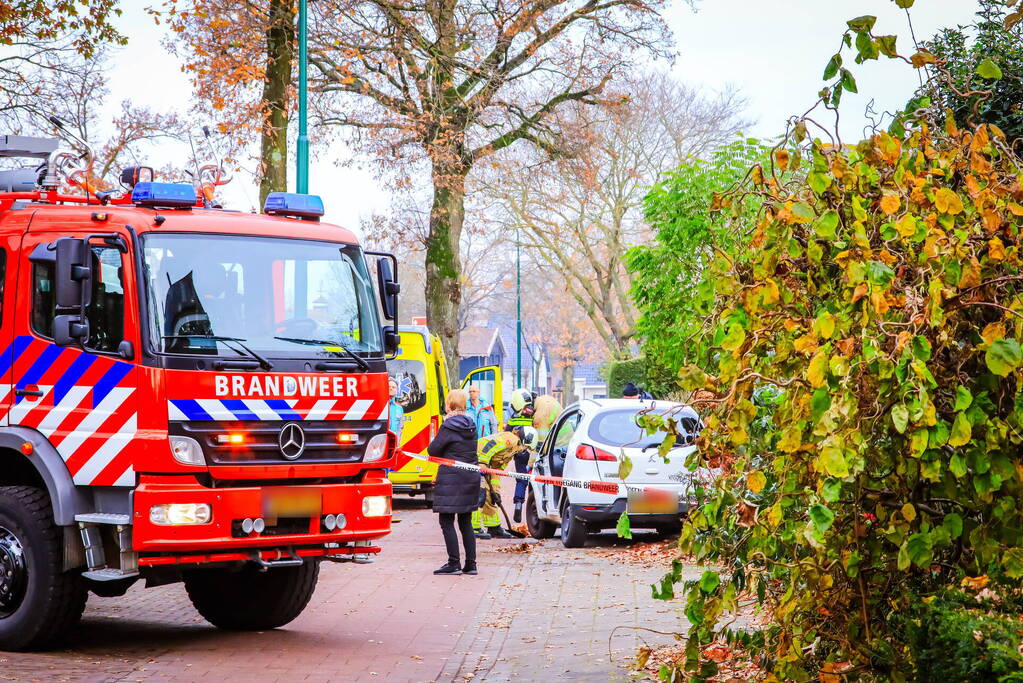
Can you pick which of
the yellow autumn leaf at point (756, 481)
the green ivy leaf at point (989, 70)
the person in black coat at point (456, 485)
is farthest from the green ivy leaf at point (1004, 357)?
the person in black coat at point (456, 485)

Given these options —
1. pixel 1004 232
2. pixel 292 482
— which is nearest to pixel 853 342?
pixel 1004 232

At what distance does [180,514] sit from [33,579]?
1175 mm

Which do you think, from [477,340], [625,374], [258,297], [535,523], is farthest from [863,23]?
[477,340]

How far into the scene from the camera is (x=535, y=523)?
16359 millimetres

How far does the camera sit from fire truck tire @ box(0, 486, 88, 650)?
26.8ft

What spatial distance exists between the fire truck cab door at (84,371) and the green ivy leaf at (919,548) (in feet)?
16.2

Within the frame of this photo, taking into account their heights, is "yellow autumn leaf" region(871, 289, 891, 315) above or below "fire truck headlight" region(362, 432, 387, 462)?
above

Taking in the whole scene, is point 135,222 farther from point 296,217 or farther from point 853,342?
point 853,342

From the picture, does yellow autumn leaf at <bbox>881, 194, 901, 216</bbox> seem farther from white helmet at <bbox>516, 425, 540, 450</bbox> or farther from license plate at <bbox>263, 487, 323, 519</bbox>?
white helmet at <bbox>516, 425, 540, 450</bbox>

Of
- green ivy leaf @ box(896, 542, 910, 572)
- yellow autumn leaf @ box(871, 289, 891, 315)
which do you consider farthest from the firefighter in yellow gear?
yellow autumn leaf @ box(871, 289, 891, 315)

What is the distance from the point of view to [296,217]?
962cm

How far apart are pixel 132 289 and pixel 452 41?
1584 cm

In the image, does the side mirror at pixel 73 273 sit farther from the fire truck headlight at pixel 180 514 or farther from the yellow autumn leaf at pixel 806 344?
the yellow autumn leaf at pixel 806 344

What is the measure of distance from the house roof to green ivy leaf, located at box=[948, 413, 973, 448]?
102 meters
